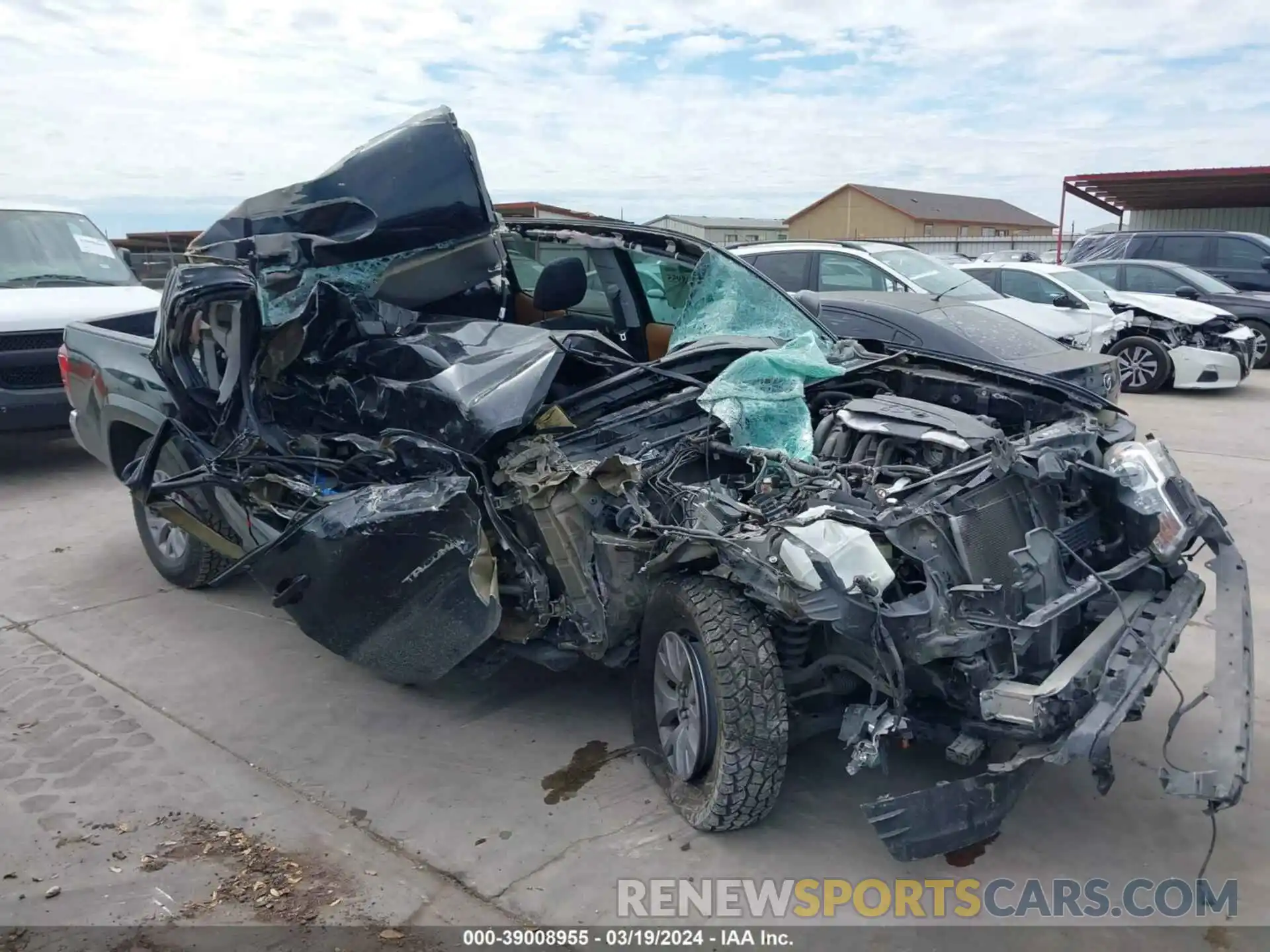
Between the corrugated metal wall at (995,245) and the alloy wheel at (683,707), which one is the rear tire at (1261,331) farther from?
the corrugated metal wall at (995,245)

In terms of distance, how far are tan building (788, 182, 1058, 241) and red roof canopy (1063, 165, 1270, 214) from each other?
21199 millimetres

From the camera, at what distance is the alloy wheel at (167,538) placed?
18.0 feet

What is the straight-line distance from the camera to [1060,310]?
11.1m

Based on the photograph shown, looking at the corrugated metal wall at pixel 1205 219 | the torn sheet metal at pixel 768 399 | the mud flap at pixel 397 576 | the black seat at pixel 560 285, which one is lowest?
the corrugated metal wall at pixel 1205 219

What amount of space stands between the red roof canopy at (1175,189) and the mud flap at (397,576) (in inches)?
781

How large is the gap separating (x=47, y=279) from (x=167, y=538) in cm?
448

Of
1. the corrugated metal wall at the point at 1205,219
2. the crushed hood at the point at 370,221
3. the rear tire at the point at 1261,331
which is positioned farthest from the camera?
the corrugated metal wall at the point at 1205,219

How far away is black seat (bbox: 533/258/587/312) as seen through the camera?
470 centimetres

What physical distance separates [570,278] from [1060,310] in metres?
8.27

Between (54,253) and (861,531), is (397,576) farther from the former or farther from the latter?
A: (54,253)

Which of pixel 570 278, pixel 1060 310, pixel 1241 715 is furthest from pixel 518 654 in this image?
pixel 1060 310

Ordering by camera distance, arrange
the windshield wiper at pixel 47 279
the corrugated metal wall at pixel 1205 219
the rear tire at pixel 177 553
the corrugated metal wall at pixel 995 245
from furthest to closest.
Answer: the corrugated metal wall at pixel 995 245
the corrugated metal wall at pixel 1205 219
the windshield wiper at pixel 47 279
the rear tire at pixel 177 553

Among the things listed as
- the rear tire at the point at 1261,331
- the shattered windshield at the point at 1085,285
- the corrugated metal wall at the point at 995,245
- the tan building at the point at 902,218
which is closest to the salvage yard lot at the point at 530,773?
the shattered windshield at the point at 1085,285

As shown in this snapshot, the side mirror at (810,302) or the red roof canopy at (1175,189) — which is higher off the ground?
the side mirror at (810,302)
